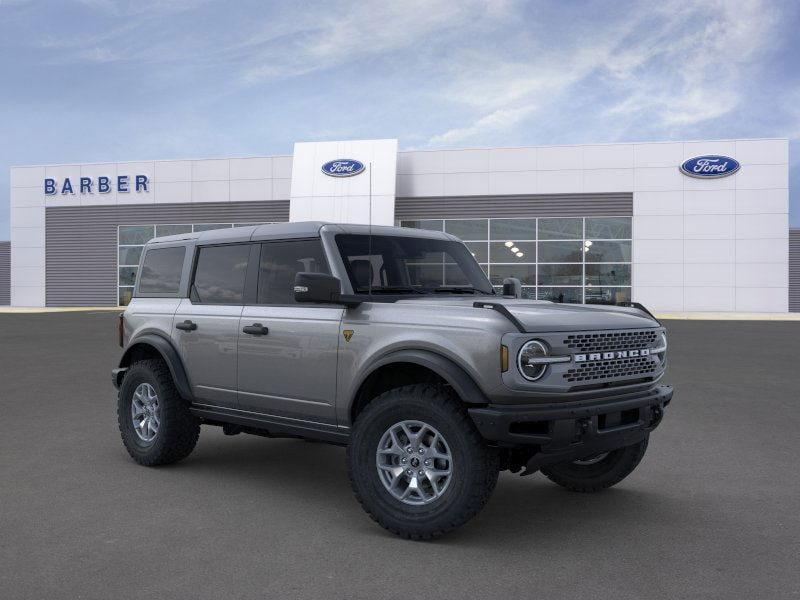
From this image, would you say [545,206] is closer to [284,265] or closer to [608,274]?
[608,274]

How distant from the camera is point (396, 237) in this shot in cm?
605

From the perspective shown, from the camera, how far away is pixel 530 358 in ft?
14.8

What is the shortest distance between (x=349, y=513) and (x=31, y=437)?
407 centimetres

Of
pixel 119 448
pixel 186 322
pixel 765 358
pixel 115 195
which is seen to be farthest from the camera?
pixel 115 195

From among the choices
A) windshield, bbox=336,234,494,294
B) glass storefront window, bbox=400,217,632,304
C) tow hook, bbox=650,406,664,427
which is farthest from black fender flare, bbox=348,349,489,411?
glass storefront window, bbox=400,217,632,304

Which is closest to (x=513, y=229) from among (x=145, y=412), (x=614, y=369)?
(x=145, y=412)

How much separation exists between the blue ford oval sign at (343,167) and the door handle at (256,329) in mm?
31713

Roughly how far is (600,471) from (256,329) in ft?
8.91

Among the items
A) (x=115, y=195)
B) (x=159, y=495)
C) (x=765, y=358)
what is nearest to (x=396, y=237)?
(x=159, y=495)

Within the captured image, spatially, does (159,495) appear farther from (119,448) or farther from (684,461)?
(684,461)

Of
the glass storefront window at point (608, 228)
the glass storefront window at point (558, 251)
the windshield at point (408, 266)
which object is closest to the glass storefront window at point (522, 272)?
the glass storefront window at point (558, 251)

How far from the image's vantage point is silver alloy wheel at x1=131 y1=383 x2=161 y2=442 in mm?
6676

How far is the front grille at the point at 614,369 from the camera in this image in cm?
472

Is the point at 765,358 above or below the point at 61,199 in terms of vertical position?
below
